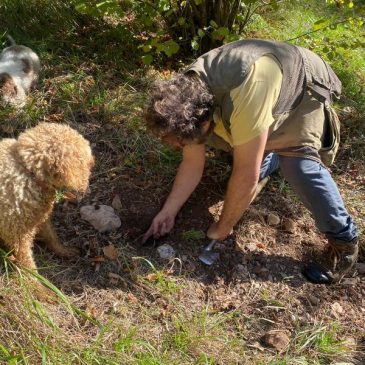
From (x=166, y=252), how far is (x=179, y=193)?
41cm

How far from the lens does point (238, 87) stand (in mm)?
2414

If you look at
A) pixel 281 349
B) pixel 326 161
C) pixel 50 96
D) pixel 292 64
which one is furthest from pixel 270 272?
pixel 50 96

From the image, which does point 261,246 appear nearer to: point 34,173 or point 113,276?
point 113,276

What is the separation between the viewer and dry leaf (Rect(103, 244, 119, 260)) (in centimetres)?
290

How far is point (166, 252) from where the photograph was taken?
3.01 meters

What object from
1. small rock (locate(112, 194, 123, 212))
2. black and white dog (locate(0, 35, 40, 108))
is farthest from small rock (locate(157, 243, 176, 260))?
black and white dog (locate(0, 35, 40, 108))

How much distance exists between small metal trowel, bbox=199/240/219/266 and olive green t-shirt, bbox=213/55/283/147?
34.0 inches

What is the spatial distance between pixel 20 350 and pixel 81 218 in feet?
3.62

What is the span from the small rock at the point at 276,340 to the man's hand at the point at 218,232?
2.18ft

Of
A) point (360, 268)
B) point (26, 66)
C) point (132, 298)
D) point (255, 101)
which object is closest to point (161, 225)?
point (132, 298)

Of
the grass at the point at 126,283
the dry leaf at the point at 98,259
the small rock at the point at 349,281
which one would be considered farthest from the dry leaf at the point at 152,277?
the small rock at the point at 349,281

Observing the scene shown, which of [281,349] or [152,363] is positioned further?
[281,349]

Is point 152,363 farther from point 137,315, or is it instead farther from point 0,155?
point 0,155

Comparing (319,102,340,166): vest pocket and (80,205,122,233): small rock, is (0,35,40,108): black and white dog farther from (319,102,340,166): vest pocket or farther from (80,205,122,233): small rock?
(319,102,340,166): vest pocket
